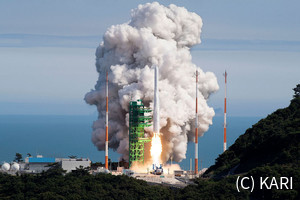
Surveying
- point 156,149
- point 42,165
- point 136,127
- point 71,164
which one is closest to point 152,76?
point 136,127

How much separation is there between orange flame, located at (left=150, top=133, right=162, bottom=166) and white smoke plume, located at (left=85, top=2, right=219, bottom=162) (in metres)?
2.23

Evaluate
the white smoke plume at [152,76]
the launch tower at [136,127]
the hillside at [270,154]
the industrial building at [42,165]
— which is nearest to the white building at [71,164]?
the industrial building at [42,165]

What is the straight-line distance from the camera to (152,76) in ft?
259

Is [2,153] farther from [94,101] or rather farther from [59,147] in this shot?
[94,101]

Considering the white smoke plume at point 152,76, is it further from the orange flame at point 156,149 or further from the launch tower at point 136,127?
the orange flame at point 156,149

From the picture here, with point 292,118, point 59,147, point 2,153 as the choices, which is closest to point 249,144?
point 292,118

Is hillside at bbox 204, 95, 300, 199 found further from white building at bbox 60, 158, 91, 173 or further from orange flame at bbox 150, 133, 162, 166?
white building at bbox 60, 158, 91, 173

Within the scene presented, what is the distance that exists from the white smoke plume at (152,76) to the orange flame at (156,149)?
87.9 inches

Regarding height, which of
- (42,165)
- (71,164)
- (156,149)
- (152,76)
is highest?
(152,76)

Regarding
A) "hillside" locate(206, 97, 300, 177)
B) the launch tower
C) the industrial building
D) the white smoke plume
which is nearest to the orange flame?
the launch tower

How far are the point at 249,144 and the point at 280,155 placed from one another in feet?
32.2

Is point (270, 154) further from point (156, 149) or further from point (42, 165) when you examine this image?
point (42, 165)

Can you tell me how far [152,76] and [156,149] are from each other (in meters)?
7.61

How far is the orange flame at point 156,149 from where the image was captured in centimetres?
7706
